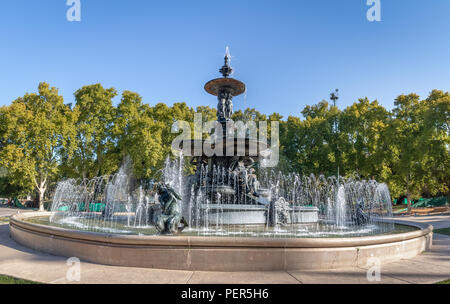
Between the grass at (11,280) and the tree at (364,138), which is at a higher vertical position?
the tree at (364,138)

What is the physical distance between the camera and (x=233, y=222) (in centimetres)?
990

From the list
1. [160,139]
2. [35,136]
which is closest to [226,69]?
[160,139]

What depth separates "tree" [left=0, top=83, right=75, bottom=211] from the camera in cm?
2634

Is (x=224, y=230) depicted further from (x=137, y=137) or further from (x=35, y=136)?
(x=35, y=136)

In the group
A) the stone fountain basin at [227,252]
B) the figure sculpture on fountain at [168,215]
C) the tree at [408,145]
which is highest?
the tree at [408,145]

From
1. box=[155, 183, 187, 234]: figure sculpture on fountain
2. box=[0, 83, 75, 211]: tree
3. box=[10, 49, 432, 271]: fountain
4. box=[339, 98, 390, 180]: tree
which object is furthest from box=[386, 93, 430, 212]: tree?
box=[0, 83, 75, 211]: tree

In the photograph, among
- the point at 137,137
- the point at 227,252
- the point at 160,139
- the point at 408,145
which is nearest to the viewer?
the point at 227,252

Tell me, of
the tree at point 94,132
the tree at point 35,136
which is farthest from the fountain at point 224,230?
the tree at point 94,132

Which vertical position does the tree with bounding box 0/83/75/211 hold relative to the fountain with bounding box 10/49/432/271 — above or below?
above

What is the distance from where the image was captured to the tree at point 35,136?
26.3m

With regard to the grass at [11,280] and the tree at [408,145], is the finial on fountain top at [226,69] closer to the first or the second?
the grass at [11,280]

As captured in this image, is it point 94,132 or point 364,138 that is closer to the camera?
point 94,132

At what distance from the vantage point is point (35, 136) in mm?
27297

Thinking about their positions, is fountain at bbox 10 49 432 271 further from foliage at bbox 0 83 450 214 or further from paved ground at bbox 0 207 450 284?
foliage at bbox 0 83 450 214
